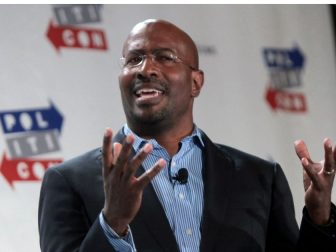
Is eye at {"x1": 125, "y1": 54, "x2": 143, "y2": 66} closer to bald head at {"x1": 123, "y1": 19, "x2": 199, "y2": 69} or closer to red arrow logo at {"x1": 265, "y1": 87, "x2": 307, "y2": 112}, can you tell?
bald head at {"x1": 123, "y1": 19, "x2": 199, "y2": 69}

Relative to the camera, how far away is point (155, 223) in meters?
1.73

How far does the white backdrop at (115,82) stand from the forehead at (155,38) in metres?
1.02

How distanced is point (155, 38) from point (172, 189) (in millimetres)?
437

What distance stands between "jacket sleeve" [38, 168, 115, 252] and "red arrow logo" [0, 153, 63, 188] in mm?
1047

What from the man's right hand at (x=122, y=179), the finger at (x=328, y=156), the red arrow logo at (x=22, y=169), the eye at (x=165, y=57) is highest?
the eye at (x=165, y=57)

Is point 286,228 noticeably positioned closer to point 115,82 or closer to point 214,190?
point 214,190

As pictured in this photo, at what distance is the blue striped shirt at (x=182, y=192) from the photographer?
176 cm

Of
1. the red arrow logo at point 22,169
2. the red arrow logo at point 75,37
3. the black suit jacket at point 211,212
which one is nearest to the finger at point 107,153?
the black suit jacket at point 211,212

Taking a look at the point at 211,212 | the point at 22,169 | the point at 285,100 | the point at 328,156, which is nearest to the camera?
the point at 328,156

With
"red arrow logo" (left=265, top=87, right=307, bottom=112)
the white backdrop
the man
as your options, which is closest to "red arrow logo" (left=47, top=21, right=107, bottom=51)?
the white backdrop

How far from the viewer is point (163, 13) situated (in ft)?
11.3

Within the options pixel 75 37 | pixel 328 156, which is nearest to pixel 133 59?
pixel 328 156

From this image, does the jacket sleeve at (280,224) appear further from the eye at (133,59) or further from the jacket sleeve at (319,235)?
the eye at (133,59)
